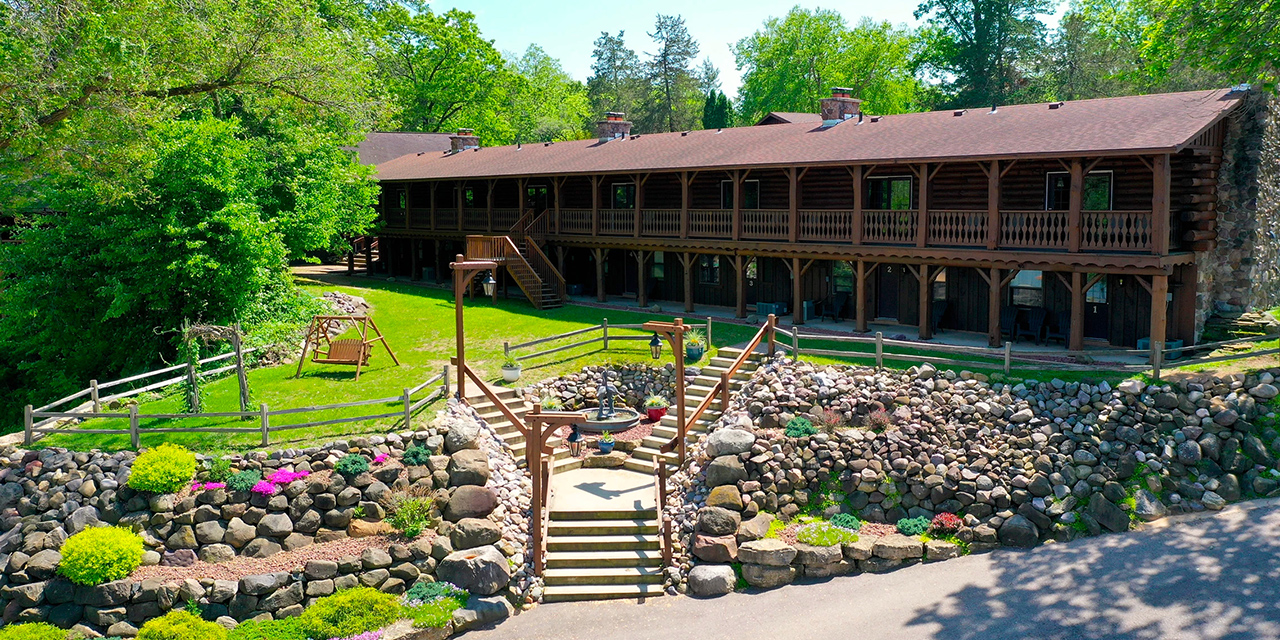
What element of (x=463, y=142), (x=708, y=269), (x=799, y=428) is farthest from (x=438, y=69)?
(x=799, y=428)

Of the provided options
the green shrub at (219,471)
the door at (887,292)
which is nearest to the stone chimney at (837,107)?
the door at (887,292)

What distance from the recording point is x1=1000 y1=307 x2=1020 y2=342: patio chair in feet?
79.9

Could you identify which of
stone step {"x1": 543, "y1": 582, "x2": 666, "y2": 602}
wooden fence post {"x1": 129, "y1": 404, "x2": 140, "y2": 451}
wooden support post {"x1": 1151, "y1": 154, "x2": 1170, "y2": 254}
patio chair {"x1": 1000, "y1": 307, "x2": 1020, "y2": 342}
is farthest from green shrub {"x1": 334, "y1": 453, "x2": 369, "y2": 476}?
wooden support post {"x1": 1151, "y1": 154, "x2": 1170, "y2": 254}

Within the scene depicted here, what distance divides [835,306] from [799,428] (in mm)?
8851

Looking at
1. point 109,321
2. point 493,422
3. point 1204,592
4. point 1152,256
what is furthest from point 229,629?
point 1152,256

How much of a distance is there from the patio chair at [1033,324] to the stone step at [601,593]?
12.9 metres

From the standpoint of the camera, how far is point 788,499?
62.5 feet

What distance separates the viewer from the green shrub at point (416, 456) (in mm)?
18984

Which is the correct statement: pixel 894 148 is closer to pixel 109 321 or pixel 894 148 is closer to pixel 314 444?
pixel 314 444

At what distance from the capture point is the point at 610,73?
89.7m

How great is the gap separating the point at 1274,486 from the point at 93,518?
874 inches

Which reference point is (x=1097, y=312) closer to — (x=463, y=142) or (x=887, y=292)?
(x=887, y=292)

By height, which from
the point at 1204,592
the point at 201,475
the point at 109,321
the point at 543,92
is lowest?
the point at 1204,592

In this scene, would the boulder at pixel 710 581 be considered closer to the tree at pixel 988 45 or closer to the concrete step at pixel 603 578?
the concrete step at pixel 603 578
